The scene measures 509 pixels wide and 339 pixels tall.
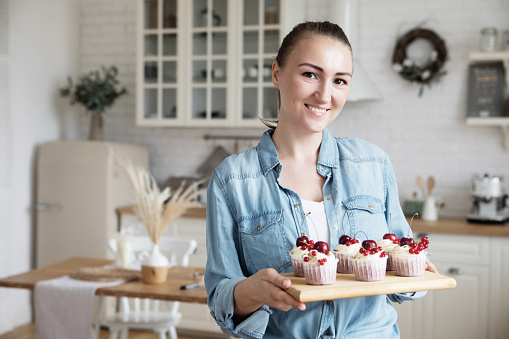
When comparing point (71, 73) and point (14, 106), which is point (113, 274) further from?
point (71, 73)

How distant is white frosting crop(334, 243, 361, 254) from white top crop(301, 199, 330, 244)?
6 centimetres

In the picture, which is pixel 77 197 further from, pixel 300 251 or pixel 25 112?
pixel 300 251

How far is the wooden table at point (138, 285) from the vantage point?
251 cm

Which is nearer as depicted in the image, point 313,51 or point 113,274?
point 313,51

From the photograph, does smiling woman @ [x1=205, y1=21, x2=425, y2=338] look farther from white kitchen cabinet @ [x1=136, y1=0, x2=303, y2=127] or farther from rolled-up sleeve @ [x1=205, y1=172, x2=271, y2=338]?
white kitchen cabinet @ [x1=136, y1=0, x2=303, y2=127]

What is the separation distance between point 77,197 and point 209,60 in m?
1.45

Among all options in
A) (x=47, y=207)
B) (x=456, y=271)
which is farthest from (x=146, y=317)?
(x=456, y=271)

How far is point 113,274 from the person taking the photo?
2838 mm

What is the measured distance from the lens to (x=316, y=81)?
1279mm

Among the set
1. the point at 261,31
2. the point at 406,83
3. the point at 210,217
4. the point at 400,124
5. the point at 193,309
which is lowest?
the point at 193,309

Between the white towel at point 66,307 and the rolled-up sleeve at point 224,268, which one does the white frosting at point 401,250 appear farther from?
the white towel at point 66,307

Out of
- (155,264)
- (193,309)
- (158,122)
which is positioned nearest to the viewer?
(155,264)

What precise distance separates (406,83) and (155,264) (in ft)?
8.25

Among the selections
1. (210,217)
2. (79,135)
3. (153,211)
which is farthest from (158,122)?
Result: (210,217)
